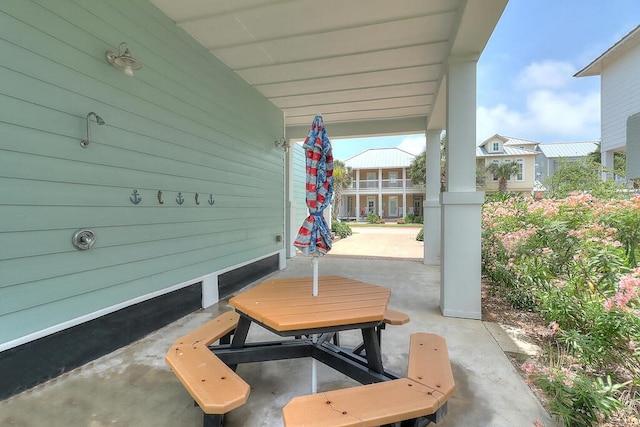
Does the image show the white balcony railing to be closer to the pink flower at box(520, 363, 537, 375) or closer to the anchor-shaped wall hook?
the anchor-shaped wall hook

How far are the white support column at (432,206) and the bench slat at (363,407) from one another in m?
5.53

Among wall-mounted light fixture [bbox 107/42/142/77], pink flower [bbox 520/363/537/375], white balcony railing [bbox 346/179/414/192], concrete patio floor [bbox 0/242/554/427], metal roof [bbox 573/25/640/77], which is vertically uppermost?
metal roof [bbox 573/25/640/77]

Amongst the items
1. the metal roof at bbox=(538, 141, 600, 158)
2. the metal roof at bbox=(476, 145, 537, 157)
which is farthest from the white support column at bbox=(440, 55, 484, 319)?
the metal roof at bbox=(538, 141, 600, 158)

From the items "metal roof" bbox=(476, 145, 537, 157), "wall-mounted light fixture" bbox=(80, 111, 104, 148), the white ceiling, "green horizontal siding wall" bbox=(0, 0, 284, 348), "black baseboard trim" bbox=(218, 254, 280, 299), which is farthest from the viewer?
"metal roof" bbox=(476, 145, 537, 157)

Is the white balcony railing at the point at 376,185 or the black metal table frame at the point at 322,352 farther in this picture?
the white balcony railing at the point at 376,185

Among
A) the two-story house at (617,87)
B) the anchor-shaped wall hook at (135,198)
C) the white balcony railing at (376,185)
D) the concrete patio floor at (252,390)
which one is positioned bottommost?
the concrete patio floor at (252,390)

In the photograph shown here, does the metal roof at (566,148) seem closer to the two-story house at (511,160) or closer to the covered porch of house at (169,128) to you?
the two-story house at (511,160)

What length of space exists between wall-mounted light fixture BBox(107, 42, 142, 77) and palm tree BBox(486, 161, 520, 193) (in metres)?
24.1

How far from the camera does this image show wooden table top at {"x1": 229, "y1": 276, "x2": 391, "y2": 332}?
1.62m

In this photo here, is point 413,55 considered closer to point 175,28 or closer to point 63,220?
point 175,28


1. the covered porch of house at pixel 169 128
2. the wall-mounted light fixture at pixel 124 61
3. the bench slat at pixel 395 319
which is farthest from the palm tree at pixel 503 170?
the wall-mounted light fixture at pixel 124 61

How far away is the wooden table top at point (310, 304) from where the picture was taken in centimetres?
162

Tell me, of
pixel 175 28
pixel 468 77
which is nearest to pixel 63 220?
pixel 175 28

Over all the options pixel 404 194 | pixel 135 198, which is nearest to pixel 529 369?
pixel 135 198
